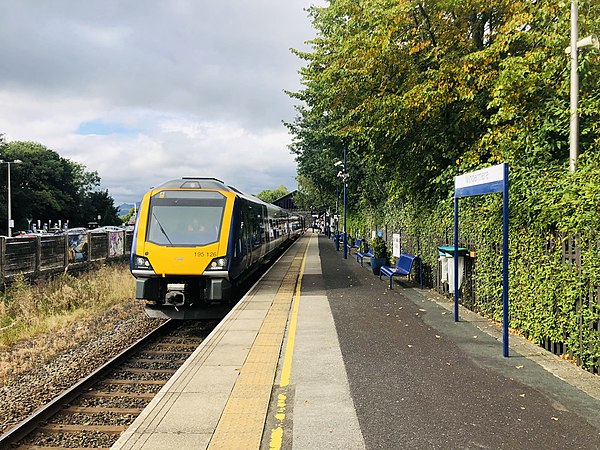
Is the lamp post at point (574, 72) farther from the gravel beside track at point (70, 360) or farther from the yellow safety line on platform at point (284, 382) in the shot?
the gravel beside track at point (70, 360)

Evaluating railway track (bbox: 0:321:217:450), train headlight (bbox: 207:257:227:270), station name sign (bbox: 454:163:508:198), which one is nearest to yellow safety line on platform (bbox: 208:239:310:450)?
railway track (bbox: 0:321:217:450)

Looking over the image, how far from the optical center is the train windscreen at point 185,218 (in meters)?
9.97

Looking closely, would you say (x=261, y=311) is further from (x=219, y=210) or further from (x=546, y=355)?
(x=546, y=355)

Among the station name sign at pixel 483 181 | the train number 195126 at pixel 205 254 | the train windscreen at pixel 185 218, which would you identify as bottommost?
the train number 195126 at pixel 205 254

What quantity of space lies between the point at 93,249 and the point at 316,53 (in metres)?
13.8

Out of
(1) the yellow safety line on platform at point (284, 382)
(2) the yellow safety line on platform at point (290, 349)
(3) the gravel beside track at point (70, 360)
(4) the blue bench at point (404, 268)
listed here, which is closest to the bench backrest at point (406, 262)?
(4) the blue bench at point (404, 268)

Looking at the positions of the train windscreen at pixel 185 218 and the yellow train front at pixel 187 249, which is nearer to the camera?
the yellow train front at pixel 187 249

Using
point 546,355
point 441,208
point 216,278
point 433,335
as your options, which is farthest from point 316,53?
point 546,355

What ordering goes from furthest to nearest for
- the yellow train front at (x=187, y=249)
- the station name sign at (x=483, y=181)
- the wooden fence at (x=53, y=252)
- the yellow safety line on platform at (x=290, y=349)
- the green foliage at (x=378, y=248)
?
the wooden fence at (x=53, y=252) < the green foliage at (x=378, y=248) < the yellow train front at (x=187, y=249) < the station name sign at (x=483, y=181) < the yellow safety line on platform at (x=290, y=349)

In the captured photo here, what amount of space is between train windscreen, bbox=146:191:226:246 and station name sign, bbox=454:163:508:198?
4.84 m

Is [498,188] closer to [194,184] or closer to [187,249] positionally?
[187,249]

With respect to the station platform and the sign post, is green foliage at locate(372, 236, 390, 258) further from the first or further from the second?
the sign post

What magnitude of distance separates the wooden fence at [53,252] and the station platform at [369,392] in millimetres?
11272

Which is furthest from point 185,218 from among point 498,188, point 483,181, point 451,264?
point 498,188
